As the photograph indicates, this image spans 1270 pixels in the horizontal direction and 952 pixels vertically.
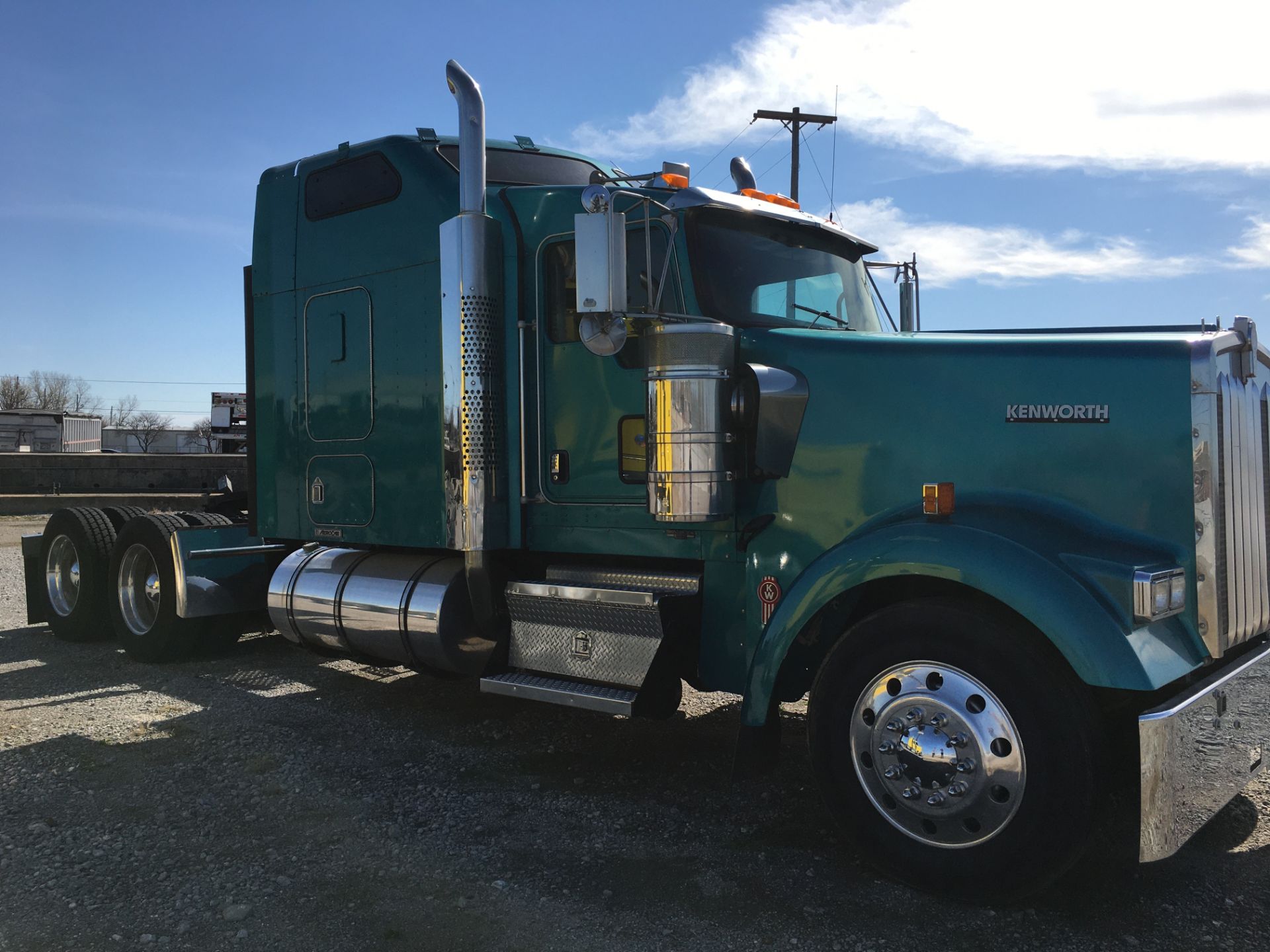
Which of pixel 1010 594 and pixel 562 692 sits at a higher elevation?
pixel 1010 594

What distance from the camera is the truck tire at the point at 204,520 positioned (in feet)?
24.8

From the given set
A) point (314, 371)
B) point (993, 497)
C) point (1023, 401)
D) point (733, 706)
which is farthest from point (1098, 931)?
point (314, 371)

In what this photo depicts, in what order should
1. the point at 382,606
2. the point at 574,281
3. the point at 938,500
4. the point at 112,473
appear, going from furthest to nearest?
1. the point at 112,473
2. the point at 382,606
3. the point at 574,281
4. the point at 938,500

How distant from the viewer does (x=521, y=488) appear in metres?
5.09

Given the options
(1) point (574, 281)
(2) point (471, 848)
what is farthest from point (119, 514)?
(2) point (471, 848)

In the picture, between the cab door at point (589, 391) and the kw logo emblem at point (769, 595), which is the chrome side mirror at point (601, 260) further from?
the kw logo emblem at point (769, 595)

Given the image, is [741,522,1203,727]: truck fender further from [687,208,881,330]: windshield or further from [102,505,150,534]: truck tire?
[102,505,150,534]: truck tire

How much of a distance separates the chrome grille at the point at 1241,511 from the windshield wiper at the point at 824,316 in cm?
176

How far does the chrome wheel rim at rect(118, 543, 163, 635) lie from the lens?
7.70 m

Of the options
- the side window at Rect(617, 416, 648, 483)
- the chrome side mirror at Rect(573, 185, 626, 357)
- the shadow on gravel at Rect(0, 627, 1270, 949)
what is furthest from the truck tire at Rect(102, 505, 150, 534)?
the chrome side mirror at Rect(573, 185, 626, 357)

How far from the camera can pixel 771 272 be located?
4.73 m

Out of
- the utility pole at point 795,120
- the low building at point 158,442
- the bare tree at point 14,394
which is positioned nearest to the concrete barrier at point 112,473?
the utility pole at point 795,120

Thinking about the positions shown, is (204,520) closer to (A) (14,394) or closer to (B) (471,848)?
(B) (471,848)

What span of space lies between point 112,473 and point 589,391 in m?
23.2
